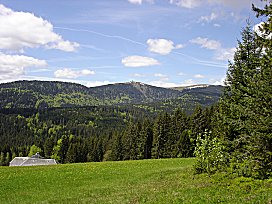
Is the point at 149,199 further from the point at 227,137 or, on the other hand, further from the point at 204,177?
the point at 227,137

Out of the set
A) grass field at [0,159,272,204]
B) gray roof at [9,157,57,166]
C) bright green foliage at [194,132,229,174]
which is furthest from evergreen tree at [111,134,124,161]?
bright green foliage at [194,132,229,174]

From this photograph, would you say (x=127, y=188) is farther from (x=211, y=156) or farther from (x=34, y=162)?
(x=34, y=162)

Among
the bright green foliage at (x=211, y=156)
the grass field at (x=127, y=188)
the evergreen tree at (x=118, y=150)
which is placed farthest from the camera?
the evergreen tree at (x=118, y=150)

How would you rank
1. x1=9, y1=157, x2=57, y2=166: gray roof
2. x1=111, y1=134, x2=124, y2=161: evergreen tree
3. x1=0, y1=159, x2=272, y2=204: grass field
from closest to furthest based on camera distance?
x1=0, y1=159, x2=272, y2=204: grass field, x1=9, y1=157, x2=57, y2=166: gray roof, x1=111, y1=134, x2=124, y2=161: evergreen tree

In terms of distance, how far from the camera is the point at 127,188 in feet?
68.7

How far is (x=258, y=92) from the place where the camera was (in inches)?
605

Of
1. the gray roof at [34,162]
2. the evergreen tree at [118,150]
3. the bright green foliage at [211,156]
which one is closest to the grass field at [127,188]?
the bright green foliage at [211,156]

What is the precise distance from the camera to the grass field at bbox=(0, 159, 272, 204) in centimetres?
1360

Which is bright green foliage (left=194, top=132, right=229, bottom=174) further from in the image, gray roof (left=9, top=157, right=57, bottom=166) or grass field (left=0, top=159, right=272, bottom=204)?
gray roof (left=9, top=157, right=57, bottom=166)

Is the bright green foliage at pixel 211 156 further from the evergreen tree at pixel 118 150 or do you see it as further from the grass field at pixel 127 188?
the evergreen tree at pixel 118 150

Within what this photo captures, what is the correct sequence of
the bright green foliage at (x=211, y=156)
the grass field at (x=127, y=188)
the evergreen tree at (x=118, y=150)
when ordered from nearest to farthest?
the grass field at (x=127, y=188) → the bright green foliage at (x=211, y=156) → the evergreen tree at (x=118, y=150)

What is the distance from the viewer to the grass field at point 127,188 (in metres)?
13.6

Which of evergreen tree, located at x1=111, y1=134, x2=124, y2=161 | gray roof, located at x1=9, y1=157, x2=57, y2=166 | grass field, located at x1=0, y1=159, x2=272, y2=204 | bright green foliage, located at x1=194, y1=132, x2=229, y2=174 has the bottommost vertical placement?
gray roof, located at x1=9, y1=157, x2=57, y2=166

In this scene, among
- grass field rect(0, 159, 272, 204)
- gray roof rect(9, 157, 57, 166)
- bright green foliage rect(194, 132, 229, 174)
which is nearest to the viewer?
grass field rect(0, 159, 272, 204)
